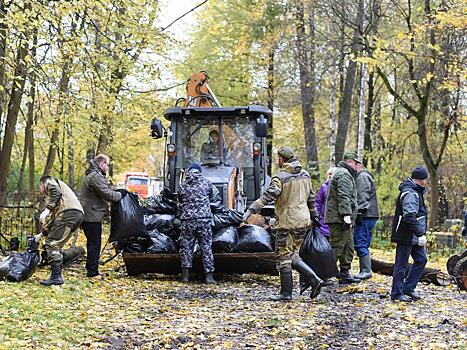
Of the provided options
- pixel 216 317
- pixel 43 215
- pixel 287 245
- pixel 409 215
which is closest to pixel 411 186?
pixel 409 215

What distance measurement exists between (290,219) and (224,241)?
6.75 ft

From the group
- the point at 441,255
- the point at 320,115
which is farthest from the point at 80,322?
the point at 320,115

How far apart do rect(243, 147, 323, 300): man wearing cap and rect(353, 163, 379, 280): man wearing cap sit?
2.30 meters

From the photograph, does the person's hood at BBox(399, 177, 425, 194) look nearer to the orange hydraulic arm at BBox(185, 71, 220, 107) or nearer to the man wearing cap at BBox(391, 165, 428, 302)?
the man wearing cap at BBox(391, 165, 428, 302)

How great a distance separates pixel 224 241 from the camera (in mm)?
10594

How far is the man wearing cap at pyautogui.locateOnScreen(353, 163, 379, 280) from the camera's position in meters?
11.0

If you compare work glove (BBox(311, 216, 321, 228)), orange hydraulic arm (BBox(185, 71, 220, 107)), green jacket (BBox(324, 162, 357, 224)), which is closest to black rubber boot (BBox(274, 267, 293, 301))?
work glove (BBox(311, 216, 321, 228))

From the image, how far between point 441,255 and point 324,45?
822cm

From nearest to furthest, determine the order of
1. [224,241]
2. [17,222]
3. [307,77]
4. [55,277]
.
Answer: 1. [55,277]
2. [224,241]
3. [17,222]
4. [307,77]

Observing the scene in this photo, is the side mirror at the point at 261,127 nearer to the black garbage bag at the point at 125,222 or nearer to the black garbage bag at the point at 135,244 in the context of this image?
the black garbage bag at the point at 125,222

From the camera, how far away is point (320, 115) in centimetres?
2805

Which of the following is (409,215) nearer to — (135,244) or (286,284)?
(286,284)

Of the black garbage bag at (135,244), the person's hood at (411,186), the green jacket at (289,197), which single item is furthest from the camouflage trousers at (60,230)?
the person's hood at (411,186)

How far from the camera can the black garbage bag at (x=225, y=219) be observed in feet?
35.4
